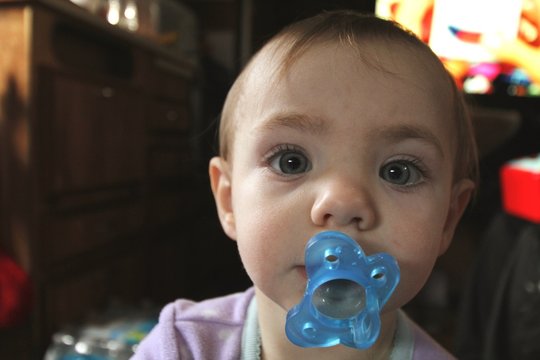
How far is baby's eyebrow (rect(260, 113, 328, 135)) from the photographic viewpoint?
479mm

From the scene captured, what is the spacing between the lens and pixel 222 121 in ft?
2.13

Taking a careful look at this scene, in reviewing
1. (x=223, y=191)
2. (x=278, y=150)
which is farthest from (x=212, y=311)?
(x=278, y=150)

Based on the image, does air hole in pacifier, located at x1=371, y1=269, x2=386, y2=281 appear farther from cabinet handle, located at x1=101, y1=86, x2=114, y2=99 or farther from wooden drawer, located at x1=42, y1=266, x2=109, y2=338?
cabinet handle, located at x1=101, y1=86, x2=114, y2=99

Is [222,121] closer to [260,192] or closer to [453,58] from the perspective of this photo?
[260,192]

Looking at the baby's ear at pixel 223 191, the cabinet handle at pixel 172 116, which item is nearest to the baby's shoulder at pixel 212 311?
the baby's ear at pixel 223 191

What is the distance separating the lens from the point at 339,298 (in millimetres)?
438

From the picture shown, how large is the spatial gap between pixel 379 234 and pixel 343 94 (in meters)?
0.13

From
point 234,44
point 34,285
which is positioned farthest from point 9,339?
point 234,44

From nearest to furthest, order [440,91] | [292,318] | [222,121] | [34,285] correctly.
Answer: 1. [292,318]
2. [440,91]
3. [222,121]
4. [34,285]

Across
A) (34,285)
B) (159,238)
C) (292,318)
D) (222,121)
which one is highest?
(222,121)

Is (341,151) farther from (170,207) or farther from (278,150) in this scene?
(170,207)

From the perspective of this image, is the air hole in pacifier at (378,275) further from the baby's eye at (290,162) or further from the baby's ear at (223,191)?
the baby's ear at (223,191)

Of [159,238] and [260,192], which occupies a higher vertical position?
[260,192]

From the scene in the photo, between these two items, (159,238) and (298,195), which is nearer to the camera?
(298,195)
